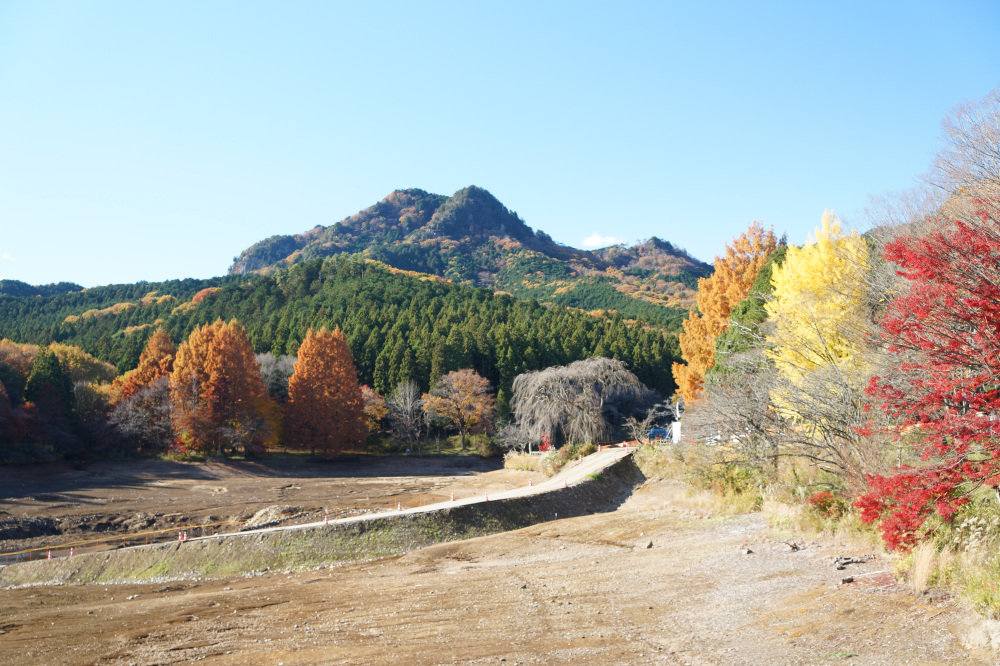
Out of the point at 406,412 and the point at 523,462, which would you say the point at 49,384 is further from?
the point at 523,462

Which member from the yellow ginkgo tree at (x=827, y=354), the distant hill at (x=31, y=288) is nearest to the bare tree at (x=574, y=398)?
the yellow ginkgo tree at (x=827, y=354)

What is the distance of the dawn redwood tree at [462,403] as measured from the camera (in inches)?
2002

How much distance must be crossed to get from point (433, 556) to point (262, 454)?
32.2 m

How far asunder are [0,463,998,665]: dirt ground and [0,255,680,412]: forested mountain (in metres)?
37.2

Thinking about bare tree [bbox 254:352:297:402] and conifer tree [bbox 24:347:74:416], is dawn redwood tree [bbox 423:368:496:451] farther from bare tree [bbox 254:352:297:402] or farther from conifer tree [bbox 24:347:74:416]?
conifer tree [bbox 24:347:74:416]

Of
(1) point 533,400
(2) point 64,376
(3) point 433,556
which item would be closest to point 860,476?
(3) point 433,556

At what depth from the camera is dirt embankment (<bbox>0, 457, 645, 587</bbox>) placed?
19.1 metres

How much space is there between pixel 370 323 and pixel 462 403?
23.5m

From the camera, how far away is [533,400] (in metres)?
37.9

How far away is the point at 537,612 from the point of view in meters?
11.6

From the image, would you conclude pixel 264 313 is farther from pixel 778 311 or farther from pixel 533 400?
pixel 778 311

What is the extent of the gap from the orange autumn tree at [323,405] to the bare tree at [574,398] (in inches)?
632

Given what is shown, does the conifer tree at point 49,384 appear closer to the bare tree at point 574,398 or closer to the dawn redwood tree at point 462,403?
the dawn redwood tree at point 462,403

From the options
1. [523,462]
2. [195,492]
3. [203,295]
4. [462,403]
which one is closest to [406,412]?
[462,403]
